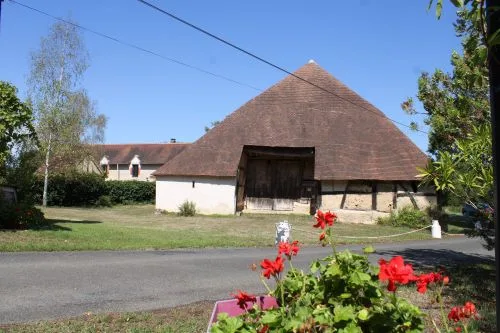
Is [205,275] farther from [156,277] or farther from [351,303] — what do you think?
[351,303]

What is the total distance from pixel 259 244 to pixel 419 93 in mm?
7049

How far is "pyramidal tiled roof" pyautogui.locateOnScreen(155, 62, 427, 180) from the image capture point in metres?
27.7

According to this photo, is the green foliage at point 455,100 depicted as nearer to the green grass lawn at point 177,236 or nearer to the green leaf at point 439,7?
the green leaf at point 439,7

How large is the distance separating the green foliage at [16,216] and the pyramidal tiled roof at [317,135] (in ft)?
43.8

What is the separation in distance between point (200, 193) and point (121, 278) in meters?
20.8

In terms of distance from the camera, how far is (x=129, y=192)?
42219 millimetres

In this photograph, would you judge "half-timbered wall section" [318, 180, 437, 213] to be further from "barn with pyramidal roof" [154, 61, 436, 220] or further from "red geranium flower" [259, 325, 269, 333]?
"red geranium flower" [259, 325, 269, 333]

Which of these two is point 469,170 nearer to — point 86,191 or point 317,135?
point 317,135

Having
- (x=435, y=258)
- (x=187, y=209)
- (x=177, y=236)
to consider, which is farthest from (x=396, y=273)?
(x=187, y=209)

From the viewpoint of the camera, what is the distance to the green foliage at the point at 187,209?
96.6 ft

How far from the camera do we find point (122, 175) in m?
58.5

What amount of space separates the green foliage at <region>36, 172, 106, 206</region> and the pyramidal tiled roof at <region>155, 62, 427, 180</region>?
10077 mm

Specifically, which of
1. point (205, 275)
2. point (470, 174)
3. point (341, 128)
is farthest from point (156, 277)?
point (341, 128)

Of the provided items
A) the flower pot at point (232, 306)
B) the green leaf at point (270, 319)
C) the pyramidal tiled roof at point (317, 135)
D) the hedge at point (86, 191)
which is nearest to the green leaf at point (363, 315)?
the green leaf at point (270, 319)
